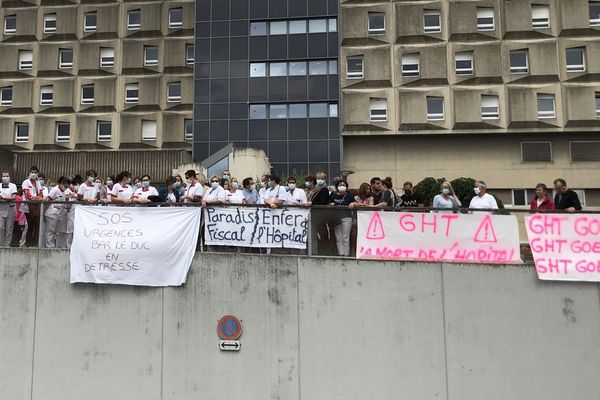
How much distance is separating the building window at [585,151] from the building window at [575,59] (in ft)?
14.3

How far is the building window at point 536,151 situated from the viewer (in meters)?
26.9

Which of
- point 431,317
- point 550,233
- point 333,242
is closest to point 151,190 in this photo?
point 333,242

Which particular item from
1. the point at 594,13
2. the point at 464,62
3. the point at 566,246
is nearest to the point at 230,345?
the point at 566,246

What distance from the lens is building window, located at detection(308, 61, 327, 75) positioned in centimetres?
2797

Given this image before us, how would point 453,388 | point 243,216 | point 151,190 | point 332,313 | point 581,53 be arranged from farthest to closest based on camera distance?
point 581,53
point 151,190
point 243,216
point 332,313
point 453,388

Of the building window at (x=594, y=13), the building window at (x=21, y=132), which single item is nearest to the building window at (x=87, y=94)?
the building window at (x=21, y=132)

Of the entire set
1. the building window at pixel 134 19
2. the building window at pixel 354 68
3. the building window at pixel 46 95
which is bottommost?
the building window at pixel 46 95

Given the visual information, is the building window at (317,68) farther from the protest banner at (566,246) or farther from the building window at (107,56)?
the protest banner at (566,246)

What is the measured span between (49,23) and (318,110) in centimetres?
2044

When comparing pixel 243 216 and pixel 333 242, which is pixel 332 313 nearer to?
pixel 333 242

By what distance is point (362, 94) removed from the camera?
2764 cm

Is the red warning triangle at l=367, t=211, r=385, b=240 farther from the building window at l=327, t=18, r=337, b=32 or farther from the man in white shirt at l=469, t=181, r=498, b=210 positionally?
the building window at l=327, t=18, r=337, b=32

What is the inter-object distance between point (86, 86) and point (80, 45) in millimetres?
2895

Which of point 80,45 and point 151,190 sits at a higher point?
point 80,45
